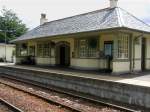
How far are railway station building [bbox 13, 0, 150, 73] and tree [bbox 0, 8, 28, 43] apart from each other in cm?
3326

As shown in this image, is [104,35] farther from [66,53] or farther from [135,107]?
[135,107]

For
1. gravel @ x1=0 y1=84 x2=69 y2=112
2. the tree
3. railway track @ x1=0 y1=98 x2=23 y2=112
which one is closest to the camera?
railway track @ x1=0 y1=98 x2=23 y2=112

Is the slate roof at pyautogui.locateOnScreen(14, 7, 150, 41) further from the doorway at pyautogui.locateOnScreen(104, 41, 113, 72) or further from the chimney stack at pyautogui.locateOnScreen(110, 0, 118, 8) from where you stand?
the doorway at pyautogui.locateOnScreen(104, 41, 113, 72)

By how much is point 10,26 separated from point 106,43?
141 ft

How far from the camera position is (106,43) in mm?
16938

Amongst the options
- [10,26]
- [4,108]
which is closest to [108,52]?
[4,108]

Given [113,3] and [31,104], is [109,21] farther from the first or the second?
[31,104]

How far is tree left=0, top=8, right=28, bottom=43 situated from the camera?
5459 centimetres

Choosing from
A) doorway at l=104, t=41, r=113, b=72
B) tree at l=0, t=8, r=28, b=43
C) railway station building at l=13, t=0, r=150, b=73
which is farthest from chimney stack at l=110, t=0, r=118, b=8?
tree at l=0, t=8, r=28, b=43

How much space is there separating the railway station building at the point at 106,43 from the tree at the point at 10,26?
33261 mm

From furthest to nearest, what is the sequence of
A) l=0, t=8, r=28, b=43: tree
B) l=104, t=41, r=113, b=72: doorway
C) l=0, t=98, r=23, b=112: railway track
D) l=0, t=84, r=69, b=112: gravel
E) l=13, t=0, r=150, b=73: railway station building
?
l=0, t=8, r=28, b=43: tree < l=104, t=41, r=113, b=72: doorway < l=13, t=0, r=150, b=73: railway station building < l=0, t=84, r=69, b=112: gravel < l=0, t=98, r=23, b=112: railway track

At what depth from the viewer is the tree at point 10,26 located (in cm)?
5459

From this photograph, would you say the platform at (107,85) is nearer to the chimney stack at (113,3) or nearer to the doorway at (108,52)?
the doorway at (108,52)

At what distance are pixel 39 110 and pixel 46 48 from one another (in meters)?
15.2
